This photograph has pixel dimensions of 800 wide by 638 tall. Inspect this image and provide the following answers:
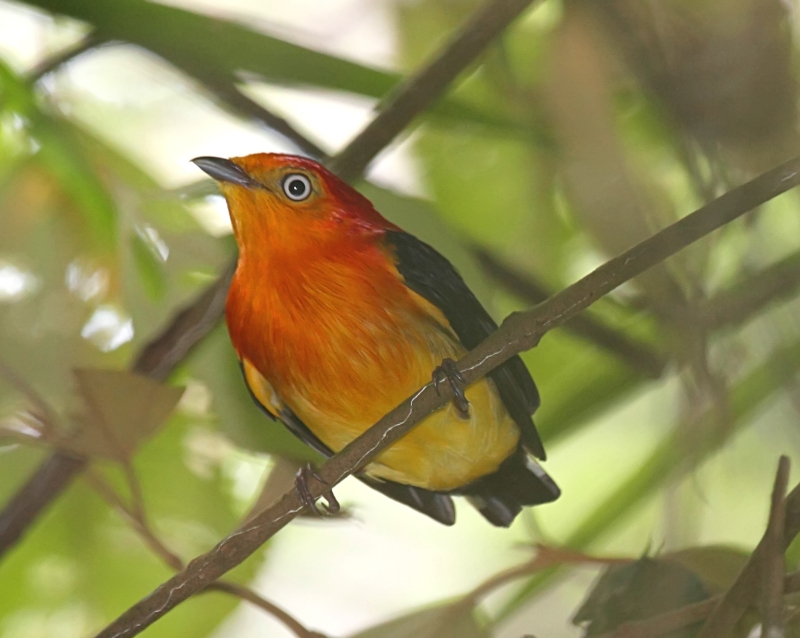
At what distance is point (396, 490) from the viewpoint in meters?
0.73

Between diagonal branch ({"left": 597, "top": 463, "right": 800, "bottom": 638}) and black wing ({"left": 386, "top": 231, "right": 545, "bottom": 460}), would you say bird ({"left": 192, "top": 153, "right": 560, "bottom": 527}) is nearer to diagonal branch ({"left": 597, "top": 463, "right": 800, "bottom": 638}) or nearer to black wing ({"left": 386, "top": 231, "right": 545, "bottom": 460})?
black wing ({"left": 386, "top": 231, "right": 545, "bottom": 460})

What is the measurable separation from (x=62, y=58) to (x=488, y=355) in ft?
1.88

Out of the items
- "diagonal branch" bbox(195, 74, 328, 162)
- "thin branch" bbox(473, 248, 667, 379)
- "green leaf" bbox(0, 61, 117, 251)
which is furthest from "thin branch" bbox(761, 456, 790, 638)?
"green leaf" bbox(0, 61, 117, 251)

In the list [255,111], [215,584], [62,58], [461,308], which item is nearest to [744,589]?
[461,308]

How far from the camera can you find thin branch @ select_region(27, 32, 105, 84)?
0.80 m

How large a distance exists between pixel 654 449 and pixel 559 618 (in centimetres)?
13

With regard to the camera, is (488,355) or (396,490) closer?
(488,355)

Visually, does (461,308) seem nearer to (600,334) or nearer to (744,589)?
(600,334)

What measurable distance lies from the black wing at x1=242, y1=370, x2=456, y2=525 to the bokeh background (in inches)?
0.9

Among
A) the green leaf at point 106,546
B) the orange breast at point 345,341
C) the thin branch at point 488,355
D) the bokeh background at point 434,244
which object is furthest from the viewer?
the green leaf at point 106,546

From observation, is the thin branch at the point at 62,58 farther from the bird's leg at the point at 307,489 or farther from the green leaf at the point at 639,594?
the green leaf at the point at 639,594

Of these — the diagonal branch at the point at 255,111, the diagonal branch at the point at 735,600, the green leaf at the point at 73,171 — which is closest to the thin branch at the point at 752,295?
the diagonal branch at the point at 735,600

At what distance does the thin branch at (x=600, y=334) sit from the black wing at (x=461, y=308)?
55 millimetres

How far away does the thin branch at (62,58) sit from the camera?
0.80m
